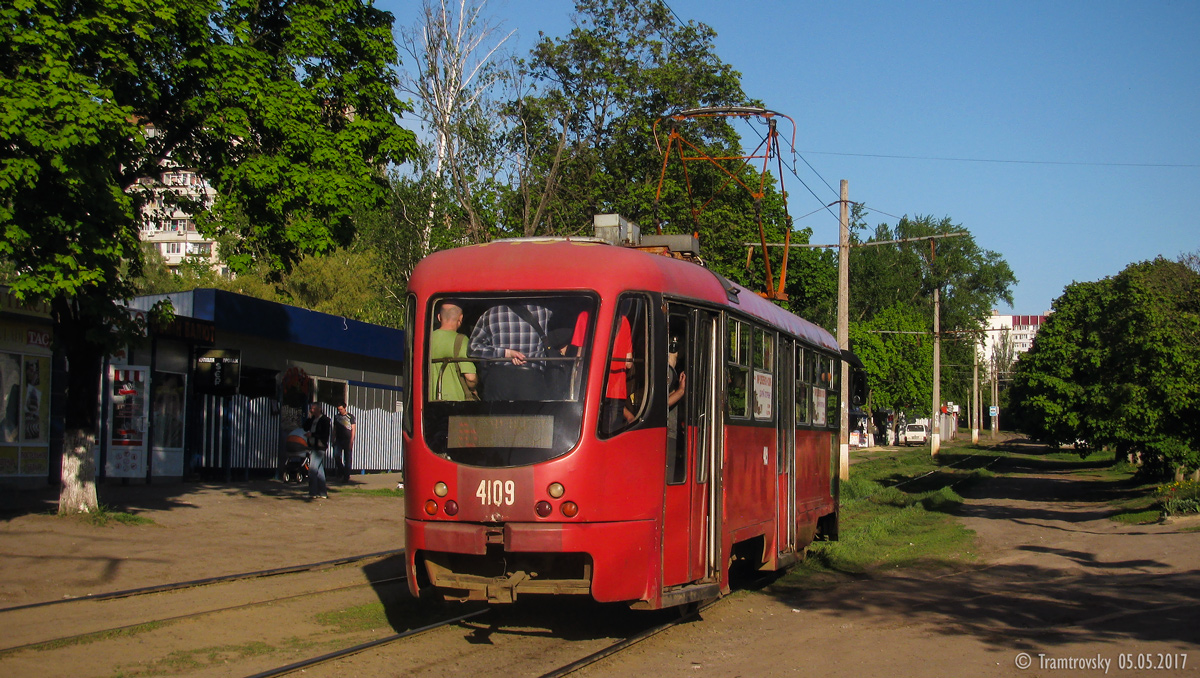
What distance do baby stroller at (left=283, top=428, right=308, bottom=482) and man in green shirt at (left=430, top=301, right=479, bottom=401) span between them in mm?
16453

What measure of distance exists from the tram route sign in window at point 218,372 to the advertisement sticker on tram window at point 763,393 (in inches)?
592

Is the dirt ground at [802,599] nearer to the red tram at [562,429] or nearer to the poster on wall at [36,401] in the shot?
the red tram at [562,429]

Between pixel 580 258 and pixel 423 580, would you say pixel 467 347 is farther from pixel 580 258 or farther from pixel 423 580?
pixel 423 580

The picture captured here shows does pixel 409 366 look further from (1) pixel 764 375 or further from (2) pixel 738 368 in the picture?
(1) pixel 764 375

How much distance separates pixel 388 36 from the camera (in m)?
17.0

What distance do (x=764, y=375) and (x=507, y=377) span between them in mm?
3878

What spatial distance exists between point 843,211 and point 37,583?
74.4ft

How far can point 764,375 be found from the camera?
10625mm

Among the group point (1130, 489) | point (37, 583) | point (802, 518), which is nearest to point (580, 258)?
point (802, 518)

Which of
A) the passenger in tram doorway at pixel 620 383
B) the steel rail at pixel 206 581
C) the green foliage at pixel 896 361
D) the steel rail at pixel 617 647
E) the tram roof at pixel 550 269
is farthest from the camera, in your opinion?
the green foliage at pixel 896 361

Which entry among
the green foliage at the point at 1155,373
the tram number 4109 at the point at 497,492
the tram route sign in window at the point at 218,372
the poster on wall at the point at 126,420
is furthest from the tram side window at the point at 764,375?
the tram route sign in window at the point at 218,372

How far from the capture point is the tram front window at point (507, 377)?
7.43 metres

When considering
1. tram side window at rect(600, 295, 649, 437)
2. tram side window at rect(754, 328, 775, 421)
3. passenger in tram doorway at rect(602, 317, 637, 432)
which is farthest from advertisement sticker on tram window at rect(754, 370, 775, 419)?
passenger in tram doorway at rect(602, 317, 637, 432)

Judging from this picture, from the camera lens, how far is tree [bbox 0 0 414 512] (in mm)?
11703
